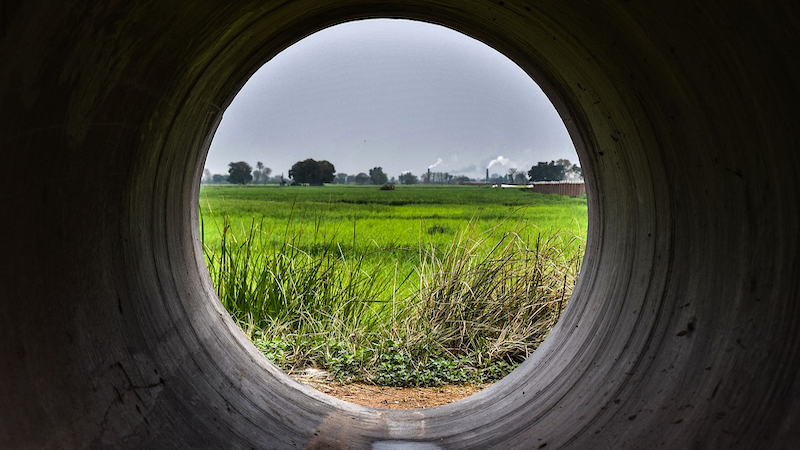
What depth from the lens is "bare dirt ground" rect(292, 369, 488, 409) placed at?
427cm

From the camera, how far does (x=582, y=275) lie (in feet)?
9.07

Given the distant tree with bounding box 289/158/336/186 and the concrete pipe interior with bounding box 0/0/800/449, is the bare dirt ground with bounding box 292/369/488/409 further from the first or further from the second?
the distant tree with bounding box 289/158/336/186

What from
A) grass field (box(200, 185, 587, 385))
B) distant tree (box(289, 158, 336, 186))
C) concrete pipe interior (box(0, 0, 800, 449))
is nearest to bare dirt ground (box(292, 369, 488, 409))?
grass field (box(200, 185, 587, 385))

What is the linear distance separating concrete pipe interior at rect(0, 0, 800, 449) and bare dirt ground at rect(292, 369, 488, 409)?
5.06ft

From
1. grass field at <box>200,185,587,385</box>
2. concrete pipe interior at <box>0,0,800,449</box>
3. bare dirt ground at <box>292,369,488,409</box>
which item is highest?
concrete pipe interior at <box>0,0,800,449</box>

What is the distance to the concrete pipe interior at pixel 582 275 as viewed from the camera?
4.45 ft

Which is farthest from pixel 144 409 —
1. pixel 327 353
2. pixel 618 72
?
pixel 327 353

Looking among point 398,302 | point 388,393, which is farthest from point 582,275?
point 398,302

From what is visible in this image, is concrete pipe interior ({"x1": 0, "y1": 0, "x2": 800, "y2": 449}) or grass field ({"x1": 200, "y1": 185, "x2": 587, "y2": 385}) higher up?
concrete pipe interior ({"x1": 0, "y1": 0, "x2": 800, "y2": 449})

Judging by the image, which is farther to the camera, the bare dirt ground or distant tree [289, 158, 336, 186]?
distant tree [289, 158, 336, 186]

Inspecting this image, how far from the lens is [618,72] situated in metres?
2.05

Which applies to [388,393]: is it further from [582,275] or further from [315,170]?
[315,170]

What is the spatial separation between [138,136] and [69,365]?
0.73m

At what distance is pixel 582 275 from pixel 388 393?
2.17m
